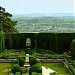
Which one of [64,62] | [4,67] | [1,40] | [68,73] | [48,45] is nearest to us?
[68,73]

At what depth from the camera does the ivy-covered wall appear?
37781mm

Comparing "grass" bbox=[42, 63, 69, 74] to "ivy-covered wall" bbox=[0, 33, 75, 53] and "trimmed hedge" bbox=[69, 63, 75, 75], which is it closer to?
"trimmed hedge" bbox=[69, 63, 75, 75]

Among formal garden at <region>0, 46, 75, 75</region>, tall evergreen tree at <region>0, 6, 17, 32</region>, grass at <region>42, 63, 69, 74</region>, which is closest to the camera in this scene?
formal garden at <region>0, 46, 75, 75</region>

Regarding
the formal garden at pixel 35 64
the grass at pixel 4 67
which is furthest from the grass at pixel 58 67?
the grass at pixel 4 67

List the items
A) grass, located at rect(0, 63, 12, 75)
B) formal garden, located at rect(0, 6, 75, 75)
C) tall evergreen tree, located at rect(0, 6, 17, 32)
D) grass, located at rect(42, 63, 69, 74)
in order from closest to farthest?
grass, located at rect(0, 63, 12, 75), grass, located at rect(42, 63, 69, 74), formal garden, located at rect(0, 6, 75, 75), tall evergreen tree, located at rect(0, 6, 17, 32)

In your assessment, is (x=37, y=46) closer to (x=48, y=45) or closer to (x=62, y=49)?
(x=48, y=45)

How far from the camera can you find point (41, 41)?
131 feet

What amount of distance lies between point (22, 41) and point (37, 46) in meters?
2.29

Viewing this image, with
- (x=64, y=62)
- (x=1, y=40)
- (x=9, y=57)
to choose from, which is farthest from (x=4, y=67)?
(x=1, y=40)

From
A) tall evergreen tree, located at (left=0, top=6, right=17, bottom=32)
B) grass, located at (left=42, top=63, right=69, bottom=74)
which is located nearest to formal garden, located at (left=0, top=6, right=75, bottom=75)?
grass, located at (left=42, top=63, right=69, bottom=74)

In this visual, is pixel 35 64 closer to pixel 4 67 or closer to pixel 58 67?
pixel 58 67

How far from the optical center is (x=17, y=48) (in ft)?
132

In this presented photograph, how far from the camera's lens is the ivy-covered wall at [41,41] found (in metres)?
37.8

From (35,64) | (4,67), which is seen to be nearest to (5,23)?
(4,67)
